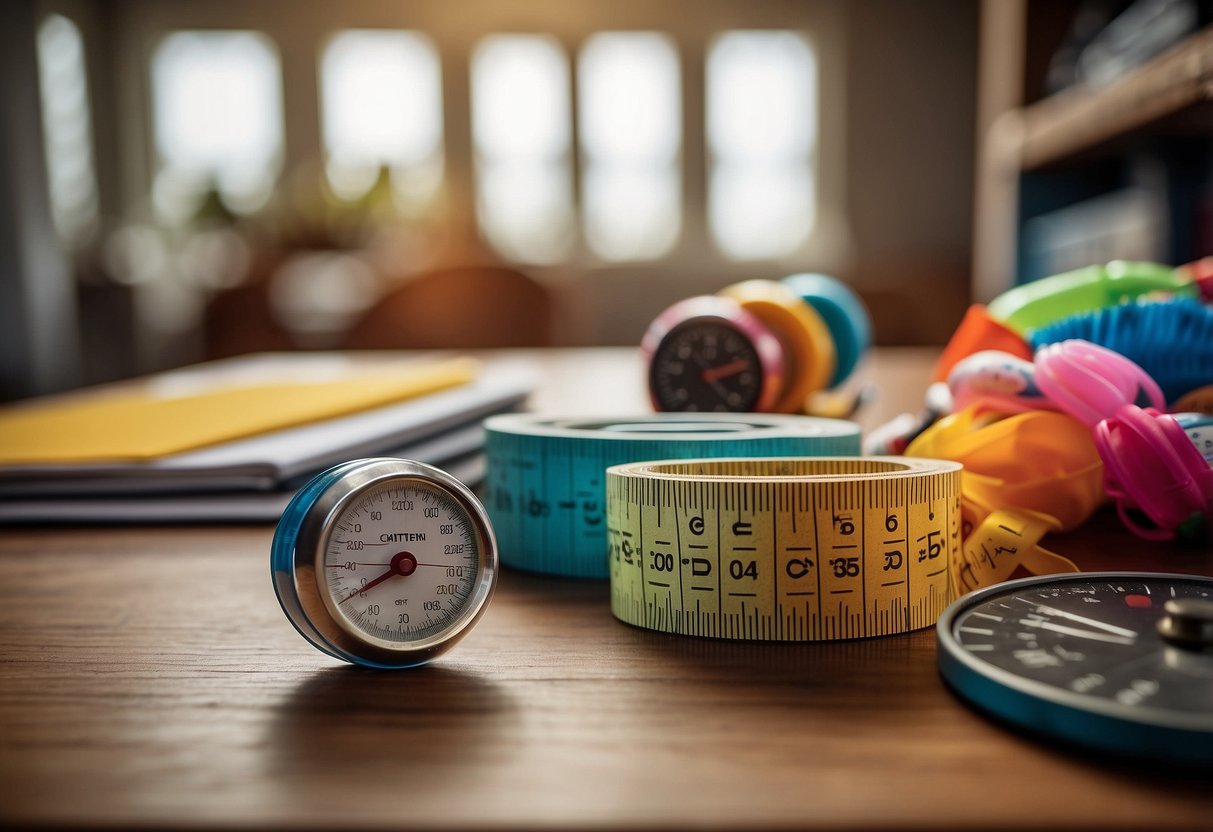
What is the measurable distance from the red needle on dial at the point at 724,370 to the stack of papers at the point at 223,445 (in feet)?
0.67

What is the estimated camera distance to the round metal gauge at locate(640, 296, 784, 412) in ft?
2.81

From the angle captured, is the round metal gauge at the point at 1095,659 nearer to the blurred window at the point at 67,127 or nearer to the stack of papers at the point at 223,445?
the stack of papers at the point at 223,445

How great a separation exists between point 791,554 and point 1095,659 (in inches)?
5.0

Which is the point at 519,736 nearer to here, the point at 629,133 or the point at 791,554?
the point at 791,554

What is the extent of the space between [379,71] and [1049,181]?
226 inches

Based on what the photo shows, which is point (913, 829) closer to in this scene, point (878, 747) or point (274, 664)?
point (878, 747)

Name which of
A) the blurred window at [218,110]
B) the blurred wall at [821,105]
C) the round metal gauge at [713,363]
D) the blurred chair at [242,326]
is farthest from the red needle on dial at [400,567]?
the blurred window at [218,110]

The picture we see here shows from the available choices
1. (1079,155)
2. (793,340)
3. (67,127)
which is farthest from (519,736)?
(67,127)

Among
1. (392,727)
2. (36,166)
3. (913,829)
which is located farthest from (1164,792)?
(36,166)

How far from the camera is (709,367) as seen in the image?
0.86m

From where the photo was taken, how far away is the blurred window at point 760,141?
680 cm

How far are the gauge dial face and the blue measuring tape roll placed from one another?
4.7 inches

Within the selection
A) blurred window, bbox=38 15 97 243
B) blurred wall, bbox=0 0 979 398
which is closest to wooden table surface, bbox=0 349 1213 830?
blurred window, bbox=38 15 97 243

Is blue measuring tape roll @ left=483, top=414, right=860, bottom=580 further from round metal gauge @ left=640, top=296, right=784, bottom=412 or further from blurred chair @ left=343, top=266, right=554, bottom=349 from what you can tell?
blurred chair @ left=343, top=266, right=554, bottom=349
